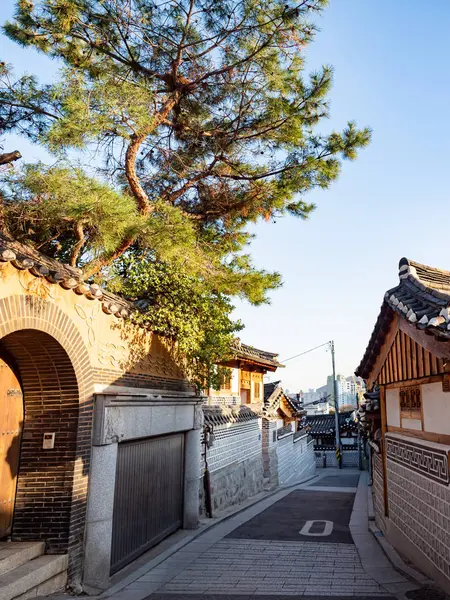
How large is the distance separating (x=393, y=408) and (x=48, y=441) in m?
7.07

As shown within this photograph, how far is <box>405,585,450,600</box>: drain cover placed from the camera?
6277 millimetres

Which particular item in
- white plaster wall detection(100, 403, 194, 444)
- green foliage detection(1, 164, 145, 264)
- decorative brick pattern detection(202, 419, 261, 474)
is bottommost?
decorative brick pattern detection(202, 419, 261, 474)

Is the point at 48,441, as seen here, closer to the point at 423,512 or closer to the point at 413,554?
the point at 423,512

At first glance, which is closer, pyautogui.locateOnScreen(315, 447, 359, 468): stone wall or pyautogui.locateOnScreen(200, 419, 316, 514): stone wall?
pyautogui.locateOnScreen(200, 419, 316, 514): stone wall

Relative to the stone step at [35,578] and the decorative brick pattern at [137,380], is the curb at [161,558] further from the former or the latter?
the decorative brick pattern at [137,380]

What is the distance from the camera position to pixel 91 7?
9.02m

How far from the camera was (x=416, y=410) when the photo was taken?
821cm

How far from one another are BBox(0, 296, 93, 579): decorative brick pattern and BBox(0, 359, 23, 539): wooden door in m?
0.10

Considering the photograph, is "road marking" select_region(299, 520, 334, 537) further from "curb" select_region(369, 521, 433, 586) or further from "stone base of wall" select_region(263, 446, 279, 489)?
"stone base of wall" select_region(263, 446, 279, 489)

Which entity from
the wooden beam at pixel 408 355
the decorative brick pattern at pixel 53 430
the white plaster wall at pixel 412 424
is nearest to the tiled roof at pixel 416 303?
the wooden beam at pixel 408 355

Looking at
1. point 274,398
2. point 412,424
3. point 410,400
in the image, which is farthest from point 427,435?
point 274,398

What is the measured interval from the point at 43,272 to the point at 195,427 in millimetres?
6911

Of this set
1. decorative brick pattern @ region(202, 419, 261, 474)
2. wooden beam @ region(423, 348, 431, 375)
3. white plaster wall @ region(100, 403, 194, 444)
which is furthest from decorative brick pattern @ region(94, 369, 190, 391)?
wooden beam @ region(423, 348, 431, 375)

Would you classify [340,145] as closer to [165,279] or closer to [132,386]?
[165,279]
